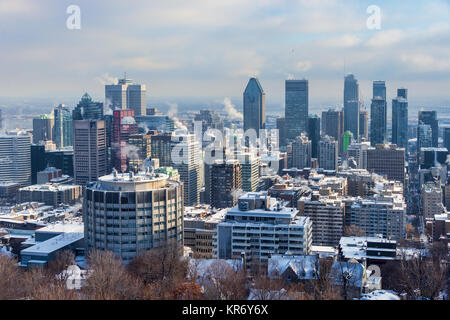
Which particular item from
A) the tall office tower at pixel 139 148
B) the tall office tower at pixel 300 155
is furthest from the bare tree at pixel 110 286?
the tall office tower at pixel 300 155

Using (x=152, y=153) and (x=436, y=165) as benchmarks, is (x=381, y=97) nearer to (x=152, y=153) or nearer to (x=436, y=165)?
(x=436, y=165)

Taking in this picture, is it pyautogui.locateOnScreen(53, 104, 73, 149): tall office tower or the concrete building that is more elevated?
pyautogui.locateOnScreen(53, 104, 73, 149): tall office tower

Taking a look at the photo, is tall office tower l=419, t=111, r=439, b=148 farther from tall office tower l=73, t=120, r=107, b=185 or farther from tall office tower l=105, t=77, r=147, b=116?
tall office tower l=73, t=120, r=107, b=185

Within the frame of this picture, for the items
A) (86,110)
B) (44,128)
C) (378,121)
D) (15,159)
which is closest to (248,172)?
(15,159)

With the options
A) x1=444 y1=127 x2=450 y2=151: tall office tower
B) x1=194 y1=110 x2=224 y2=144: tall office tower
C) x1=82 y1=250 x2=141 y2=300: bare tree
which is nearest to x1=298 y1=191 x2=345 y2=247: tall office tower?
x1=82 y1=250 x2=141 y2=300: bare tree

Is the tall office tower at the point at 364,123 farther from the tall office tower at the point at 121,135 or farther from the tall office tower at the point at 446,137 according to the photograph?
the tall office tower at the point at 121,135
